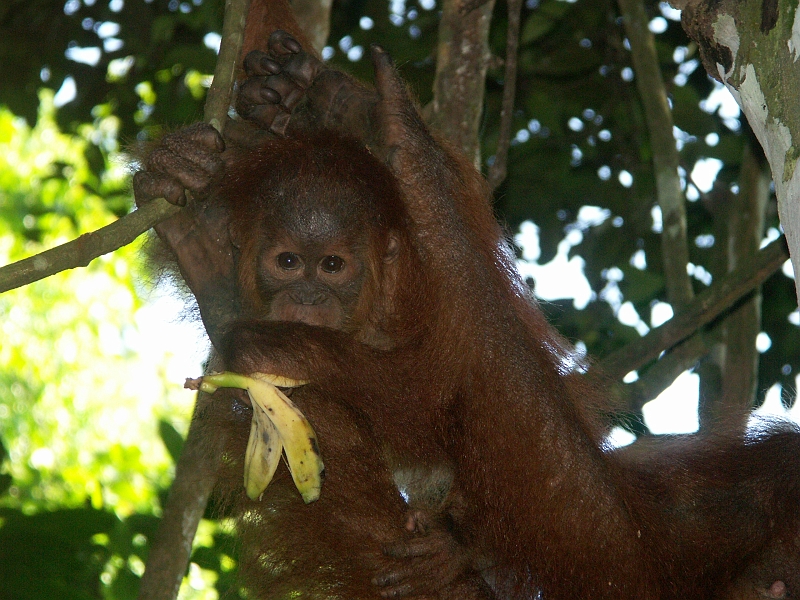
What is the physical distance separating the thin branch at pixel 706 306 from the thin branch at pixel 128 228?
1.75m

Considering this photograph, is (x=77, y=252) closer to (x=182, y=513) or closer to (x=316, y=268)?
(x=316, y=268)

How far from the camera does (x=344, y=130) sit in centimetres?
294

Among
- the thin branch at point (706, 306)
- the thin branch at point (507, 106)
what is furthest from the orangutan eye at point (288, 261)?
the thin branch at point (706, 306)

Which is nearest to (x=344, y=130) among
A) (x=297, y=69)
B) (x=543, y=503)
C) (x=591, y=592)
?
(x=297, y=69)

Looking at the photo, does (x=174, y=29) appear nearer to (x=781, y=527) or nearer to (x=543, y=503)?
(x=543, y=503)

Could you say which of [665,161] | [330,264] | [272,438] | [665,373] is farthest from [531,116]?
[272,438]

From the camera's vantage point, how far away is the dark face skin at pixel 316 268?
9.29 feet

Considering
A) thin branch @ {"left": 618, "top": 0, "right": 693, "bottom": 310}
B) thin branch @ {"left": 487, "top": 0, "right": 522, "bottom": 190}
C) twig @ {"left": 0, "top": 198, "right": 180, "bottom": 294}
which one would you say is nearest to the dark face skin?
twig @ {"left": 0, "top": 198, "right": 180, "bottom": 294}

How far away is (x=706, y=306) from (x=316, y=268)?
5.01 ft

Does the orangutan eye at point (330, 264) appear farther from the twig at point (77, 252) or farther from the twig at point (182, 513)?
the twig at point (77, 252)

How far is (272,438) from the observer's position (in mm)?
2334

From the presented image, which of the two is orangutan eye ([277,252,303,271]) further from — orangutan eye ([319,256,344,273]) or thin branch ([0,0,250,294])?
thin branch ([0,0,250,294])

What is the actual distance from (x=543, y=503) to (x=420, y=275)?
0.77 metres

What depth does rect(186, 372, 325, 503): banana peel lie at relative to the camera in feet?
7.45
